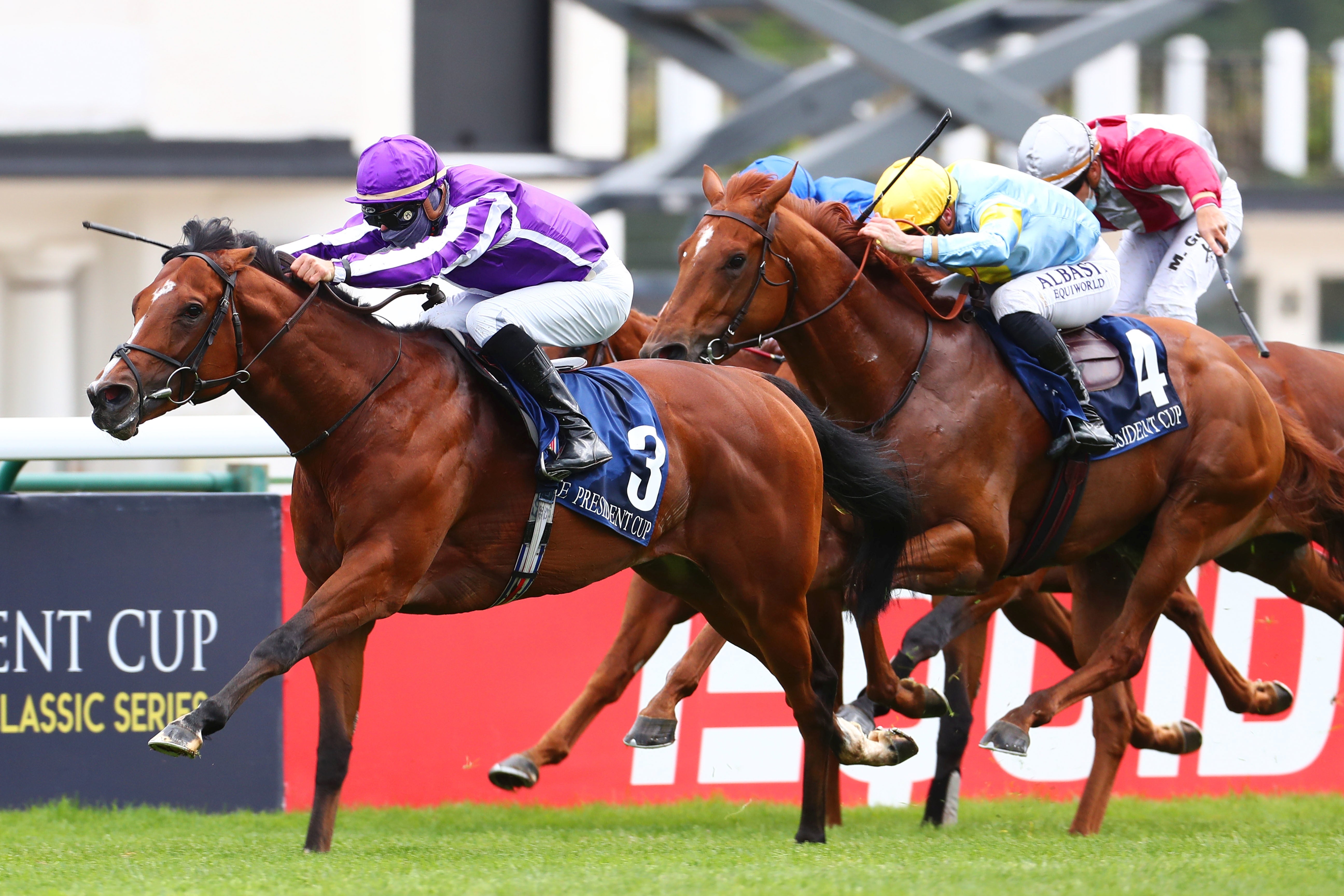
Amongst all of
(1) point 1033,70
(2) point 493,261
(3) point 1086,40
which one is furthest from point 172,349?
(3) point 1086,40

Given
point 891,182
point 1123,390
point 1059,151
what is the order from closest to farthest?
point 891,182 < point 1123,390 < point 1059,151

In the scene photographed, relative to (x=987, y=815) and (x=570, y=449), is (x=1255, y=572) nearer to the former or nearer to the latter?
(x=987, y=815)

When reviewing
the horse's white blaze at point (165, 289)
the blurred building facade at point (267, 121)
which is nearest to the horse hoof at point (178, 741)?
the horse's white blaze at point (165, 289)

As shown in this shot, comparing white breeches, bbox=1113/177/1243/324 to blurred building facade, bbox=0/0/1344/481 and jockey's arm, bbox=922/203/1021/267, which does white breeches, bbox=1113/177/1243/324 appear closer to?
jockey's arm, bbox=922/203/1021/267

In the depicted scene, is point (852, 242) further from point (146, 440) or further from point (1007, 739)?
point (146, 440)

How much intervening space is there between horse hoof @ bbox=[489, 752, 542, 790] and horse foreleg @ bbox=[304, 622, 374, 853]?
81cm

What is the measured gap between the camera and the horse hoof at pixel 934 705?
5353mm

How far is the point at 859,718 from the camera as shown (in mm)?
5262

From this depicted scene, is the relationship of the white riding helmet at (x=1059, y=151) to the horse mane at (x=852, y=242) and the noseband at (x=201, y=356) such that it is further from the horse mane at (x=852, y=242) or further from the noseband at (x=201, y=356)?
the noseband at (x=201, y=356)

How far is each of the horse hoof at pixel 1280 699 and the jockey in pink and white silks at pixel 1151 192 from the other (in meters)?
1.28

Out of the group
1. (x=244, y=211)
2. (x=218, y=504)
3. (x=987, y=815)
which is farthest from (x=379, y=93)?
(x=987, y=815)

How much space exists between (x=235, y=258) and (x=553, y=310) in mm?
868

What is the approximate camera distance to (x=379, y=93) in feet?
42.8

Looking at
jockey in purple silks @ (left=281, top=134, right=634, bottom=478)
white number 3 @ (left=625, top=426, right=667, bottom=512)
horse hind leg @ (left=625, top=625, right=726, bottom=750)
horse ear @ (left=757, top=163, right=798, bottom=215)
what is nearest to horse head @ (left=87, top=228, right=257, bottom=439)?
jockey in purple silks @ (left=281, top=134, right=634, bottom=478)
